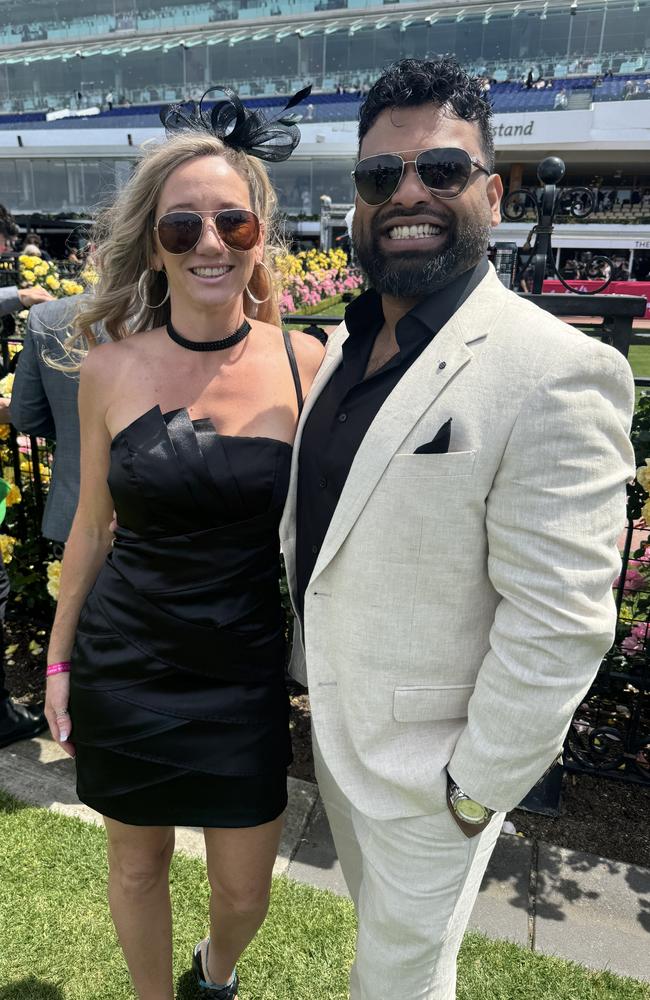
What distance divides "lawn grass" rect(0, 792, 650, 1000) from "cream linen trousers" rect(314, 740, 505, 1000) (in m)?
0.66

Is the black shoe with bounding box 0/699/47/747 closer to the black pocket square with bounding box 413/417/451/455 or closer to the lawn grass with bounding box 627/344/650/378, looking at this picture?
the black pocket square with bounding box 413/417/451/455

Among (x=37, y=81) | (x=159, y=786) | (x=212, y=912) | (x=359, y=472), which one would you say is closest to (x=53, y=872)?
(x=212, y=912)

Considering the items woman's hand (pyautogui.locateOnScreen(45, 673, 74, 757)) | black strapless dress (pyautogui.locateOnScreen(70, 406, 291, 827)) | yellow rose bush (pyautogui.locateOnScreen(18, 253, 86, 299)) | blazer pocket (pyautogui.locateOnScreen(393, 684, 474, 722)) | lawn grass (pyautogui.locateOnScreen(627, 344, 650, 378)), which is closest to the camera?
blazer pocket (pyautogui.locateOnScreen(393, 684, 474, 722))

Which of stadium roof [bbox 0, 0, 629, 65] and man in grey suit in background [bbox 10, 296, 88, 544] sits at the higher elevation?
stadium roof [bbox 0, 0, 629, 65]

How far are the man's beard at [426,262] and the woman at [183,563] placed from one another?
463mm

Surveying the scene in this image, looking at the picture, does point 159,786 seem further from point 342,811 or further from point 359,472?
point 359,472

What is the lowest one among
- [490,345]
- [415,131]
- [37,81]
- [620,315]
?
[620,315]

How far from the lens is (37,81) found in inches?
2285

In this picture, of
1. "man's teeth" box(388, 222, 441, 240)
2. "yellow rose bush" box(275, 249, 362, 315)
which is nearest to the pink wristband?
"man's teeth" box(388, 222, 441, 240)

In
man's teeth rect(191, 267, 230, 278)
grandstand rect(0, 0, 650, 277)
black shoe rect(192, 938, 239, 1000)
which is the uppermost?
grandstand rect(0, 0, 650, 277)

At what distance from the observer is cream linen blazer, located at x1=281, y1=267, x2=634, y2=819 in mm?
1377

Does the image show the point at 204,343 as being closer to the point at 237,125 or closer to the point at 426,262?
the point at 237,125

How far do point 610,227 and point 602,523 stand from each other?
4019cm

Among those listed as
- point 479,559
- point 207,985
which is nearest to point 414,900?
point 479,559
